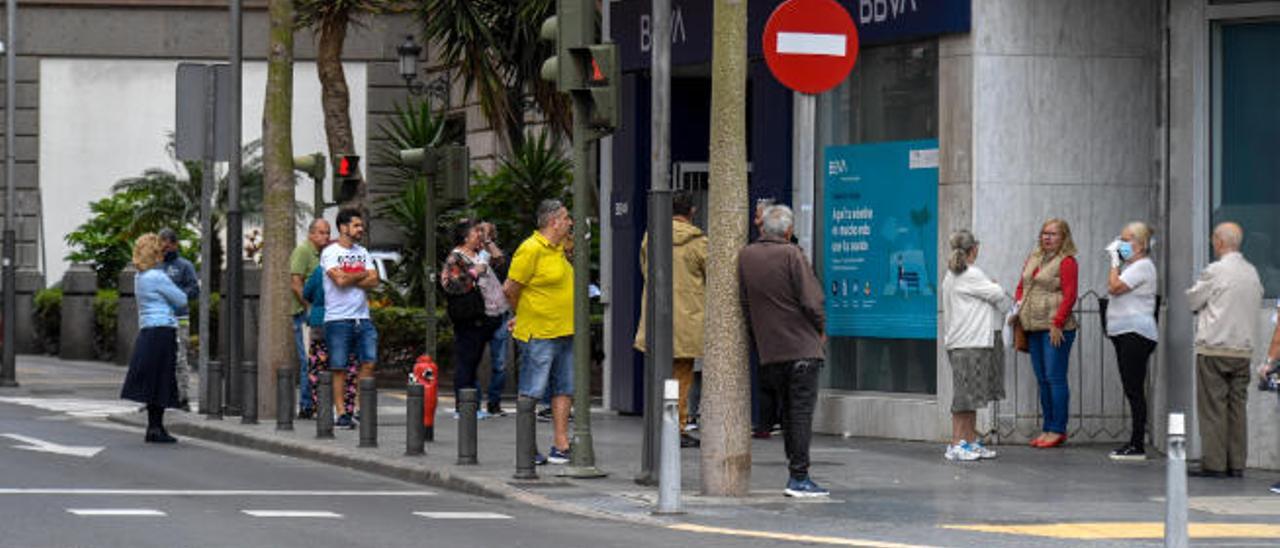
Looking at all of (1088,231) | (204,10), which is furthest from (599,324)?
(204,10)

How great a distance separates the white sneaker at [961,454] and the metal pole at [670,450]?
14.0ft

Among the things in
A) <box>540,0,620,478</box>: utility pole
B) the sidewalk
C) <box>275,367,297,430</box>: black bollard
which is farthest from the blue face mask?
<box>275,367,297,430</box>: black bollard

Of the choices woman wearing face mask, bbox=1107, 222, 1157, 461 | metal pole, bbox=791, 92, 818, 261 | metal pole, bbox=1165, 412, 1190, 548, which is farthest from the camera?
woman wearing face mask, bbox=1107, 222, 1157, 461

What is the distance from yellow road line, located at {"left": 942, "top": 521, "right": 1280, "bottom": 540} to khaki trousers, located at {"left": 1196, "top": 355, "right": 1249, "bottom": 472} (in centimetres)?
313

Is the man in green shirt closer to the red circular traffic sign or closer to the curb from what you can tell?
the curb

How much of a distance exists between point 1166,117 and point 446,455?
558 cm

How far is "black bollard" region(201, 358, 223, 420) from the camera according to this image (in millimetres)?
22375

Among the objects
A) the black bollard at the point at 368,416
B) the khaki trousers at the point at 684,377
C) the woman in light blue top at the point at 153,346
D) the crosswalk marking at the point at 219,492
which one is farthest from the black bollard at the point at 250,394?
the crosswalk marking at the point at 219,492

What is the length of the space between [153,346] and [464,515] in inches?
261

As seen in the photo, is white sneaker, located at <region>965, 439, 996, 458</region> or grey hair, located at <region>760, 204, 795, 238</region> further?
white sneaker, located at <region>965, 439, 996, 458</region>

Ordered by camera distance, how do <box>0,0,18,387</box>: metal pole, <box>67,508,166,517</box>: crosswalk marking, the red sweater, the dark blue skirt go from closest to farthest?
<box>67,508,166,517</box>: crosswalk marking
the red sweater
the dark blue skirt
<box>0,0,18,387</box>: metal pole

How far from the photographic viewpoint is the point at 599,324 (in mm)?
28297

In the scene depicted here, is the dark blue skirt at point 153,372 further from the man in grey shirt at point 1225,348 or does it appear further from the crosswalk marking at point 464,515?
the man in grey shirt at point 1225,348

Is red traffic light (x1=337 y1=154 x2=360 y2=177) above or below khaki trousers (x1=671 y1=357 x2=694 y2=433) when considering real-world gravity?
above
